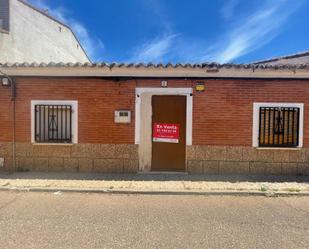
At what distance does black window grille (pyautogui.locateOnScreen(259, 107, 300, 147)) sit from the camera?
25.3 ft

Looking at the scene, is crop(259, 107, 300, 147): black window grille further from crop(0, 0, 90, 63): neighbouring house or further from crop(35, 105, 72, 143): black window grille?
crop(0, 0, 90, 63): neighbouring house

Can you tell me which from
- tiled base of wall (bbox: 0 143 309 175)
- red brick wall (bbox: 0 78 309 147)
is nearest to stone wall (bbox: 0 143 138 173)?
tiled base of wall (bbox: 0 143 309 175)

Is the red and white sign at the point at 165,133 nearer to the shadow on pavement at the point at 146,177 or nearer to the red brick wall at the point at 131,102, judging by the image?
the red brick wall at the point at 131,102

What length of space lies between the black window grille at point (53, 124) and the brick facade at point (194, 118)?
235 mm

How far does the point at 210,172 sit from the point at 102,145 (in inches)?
118

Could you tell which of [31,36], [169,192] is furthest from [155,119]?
[31,36]

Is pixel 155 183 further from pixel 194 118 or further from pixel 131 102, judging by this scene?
pixel 131 102

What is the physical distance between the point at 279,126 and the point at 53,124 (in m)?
6.13

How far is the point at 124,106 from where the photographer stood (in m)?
7.79

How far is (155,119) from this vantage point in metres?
7.90

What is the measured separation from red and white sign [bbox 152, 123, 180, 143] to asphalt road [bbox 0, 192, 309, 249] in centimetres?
217

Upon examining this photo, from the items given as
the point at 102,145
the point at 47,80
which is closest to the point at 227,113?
the point at 102,145

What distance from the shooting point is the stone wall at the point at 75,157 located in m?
7.84

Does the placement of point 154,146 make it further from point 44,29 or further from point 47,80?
point 44,29
